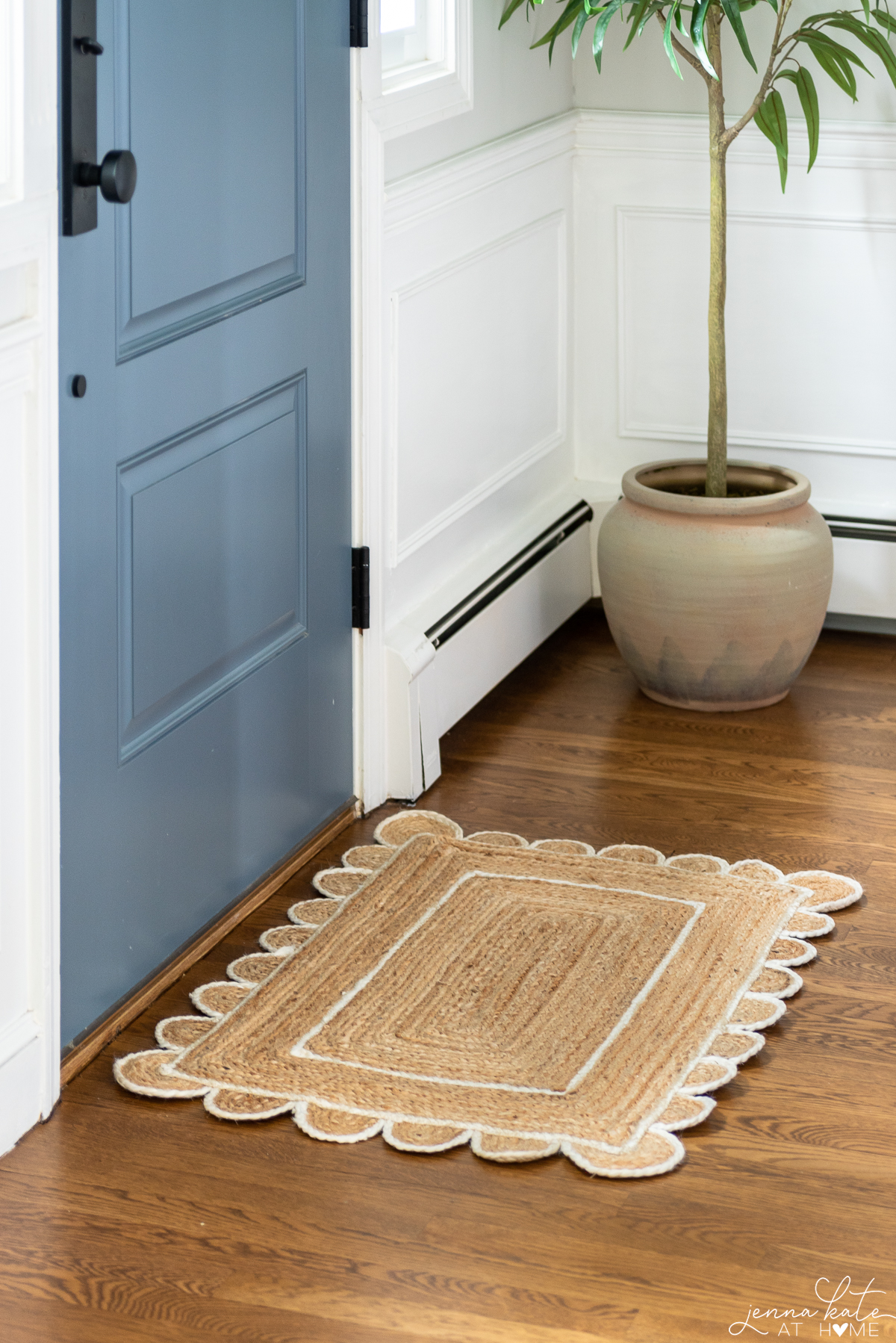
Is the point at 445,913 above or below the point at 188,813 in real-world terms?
below

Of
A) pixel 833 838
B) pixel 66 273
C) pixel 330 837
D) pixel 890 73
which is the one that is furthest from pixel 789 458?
pixel 66 273

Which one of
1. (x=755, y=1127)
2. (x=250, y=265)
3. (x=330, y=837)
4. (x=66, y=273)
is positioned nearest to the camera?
(x=66, y=273)

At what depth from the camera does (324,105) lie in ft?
8.08

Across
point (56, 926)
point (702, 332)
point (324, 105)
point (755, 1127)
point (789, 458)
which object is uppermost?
point (324, 105)

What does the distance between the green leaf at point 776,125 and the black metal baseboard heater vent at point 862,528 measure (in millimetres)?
785

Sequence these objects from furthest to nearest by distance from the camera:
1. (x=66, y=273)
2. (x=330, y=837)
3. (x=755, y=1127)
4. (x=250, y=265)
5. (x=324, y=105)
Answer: (x=330, y=837)
(x=324, y=105)
(x=250, y=265)
(x=755, y=1127)
(x=66, y=273)

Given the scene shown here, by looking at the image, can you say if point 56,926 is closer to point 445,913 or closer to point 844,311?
point 445,913

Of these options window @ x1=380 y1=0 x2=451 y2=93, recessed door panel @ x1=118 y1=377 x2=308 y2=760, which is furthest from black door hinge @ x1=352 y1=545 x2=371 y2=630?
window @ x1=380 y1=0 x2=451 y2=93

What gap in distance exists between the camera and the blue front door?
199cm

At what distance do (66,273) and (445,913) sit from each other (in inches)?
42.1

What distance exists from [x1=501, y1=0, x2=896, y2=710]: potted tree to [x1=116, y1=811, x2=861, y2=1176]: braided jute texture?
24.2 inches

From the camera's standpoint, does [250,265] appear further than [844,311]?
No

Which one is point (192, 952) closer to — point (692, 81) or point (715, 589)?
point (715, 589)

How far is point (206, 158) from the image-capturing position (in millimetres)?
2158
